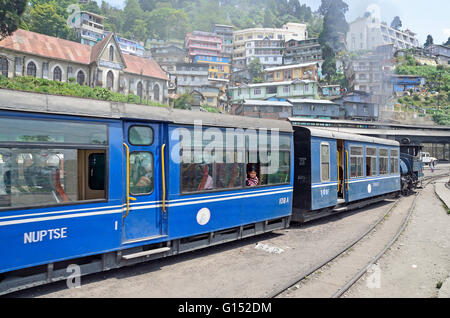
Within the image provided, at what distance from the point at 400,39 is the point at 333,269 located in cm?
15924

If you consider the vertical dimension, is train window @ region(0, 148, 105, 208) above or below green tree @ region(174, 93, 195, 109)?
below

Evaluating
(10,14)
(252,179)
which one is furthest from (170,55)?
(252,179)

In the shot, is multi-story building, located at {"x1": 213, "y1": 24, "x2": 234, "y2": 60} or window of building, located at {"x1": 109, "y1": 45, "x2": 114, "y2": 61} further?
multi-story building, located at {"x1": 213, "y1": 24, "x2": 234, "y2": 60}

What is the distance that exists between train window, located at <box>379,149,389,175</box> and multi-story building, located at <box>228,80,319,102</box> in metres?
50.3

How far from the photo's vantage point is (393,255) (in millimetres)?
8062

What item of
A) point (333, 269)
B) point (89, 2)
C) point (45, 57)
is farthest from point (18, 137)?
point (89, 2)

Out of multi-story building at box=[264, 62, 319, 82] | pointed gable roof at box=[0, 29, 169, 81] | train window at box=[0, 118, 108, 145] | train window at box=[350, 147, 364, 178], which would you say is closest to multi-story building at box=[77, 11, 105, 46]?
pointed gable roof at box=[0, 29, 169, 81]

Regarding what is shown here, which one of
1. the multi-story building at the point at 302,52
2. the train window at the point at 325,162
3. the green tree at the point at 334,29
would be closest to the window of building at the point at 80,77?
the train window at the point at 325,162

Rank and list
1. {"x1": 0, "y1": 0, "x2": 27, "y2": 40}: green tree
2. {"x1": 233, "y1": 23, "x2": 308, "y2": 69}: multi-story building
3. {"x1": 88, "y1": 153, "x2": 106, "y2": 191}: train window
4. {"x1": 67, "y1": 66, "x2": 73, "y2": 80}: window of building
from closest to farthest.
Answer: {"x1": 88, "y1": 153, "x2": 106, "y2": 191}: train window
{"x1": 0, "y1": 0, "x2": 27, "y2": 40}: green tree
{"x1": 67, "y1": 66, "x2": 73, "y2": 80}: window of building
{"x1": 233, "y1": 23, "x2": 308, "y2": 69}: multi-story building

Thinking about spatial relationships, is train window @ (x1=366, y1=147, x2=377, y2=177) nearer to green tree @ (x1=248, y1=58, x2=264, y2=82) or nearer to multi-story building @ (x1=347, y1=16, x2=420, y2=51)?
multi-story building @ (x1=347, y1=16, x2=420, y2=51)

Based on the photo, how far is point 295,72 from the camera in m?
77.6

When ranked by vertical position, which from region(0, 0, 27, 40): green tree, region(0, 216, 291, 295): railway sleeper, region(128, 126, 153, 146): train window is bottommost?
region(0, 216, 291, 295): railway sleeper

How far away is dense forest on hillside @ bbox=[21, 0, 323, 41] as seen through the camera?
7631cm

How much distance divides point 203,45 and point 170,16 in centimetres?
3896
